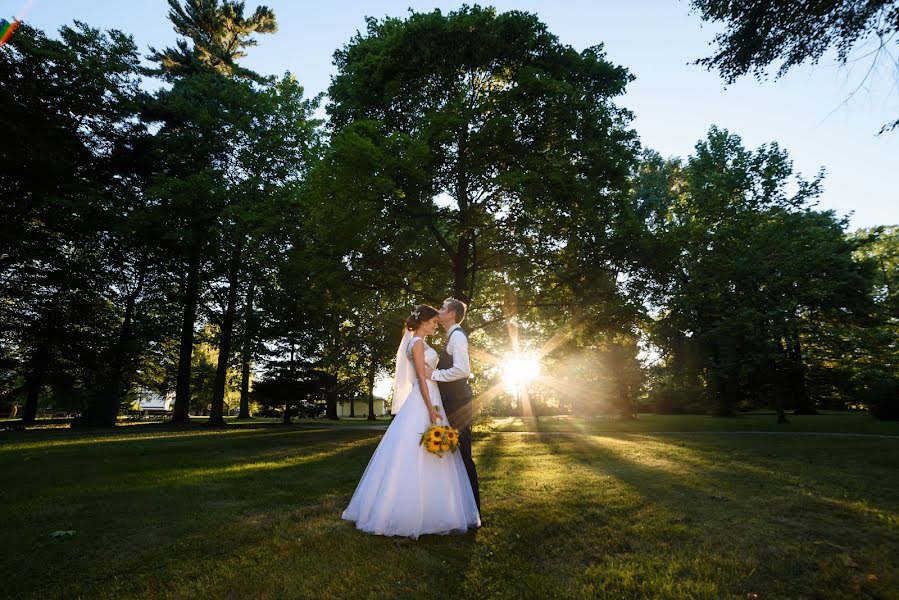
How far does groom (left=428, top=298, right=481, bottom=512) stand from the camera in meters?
5.97

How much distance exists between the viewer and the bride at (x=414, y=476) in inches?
211

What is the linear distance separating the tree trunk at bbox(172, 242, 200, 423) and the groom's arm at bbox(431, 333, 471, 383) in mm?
24965

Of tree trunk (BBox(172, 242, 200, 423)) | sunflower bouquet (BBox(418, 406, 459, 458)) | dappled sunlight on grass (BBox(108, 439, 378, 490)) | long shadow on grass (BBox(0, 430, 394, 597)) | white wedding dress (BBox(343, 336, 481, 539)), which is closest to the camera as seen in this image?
long shadow on grass (BBox(0, 430, 394, 597))

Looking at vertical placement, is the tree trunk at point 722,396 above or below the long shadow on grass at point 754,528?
above

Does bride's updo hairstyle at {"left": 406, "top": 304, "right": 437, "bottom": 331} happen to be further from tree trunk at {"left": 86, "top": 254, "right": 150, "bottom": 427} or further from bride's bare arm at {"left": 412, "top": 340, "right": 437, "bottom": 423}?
tree trunk at {"left": 86, "top": 254, "right": 150, "bottom": 427}

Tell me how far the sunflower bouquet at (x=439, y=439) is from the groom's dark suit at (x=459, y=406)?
0.43 m

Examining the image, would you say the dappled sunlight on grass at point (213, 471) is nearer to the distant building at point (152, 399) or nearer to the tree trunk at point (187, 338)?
the tree trunk at point (187, 338)

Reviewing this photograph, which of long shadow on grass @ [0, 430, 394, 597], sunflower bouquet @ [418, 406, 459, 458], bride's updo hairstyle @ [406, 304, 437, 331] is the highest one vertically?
bride's updo hairstyle @ [406, 304, 437, 331]

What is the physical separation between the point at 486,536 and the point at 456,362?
2104mm

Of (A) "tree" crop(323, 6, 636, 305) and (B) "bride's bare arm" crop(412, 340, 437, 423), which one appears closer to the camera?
(B) "bride's bare arm" crop(412, 340, 437, 423)

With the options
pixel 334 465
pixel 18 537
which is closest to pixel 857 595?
pixel 18 537

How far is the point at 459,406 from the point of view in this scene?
6.24 metres

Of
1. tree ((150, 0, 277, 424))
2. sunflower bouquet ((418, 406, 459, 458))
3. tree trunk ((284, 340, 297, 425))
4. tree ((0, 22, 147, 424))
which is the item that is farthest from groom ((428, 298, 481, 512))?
tree trunk ((284, 340, 297, 425))

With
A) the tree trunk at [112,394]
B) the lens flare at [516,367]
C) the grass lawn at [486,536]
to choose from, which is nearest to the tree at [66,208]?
the tree trunk at [112,394]
